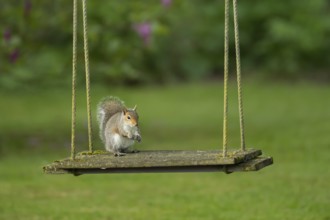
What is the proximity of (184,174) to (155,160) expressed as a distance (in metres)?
6.67

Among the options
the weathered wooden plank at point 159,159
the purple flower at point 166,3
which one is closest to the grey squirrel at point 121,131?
the weathered wooden plank at point 159,159

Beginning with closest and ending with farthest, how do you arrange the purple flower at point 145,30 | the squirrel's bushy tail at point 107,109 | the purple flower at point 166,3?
the squirrel's bushy tail at point 107,109, the purple flower at point 166,3, the purple flower at point 145,30

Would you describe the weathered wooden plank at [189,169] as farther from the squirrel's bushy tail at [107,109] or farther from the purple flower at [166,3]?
the purple flower at [166,3]

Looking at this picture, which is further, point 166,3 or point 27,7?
point 166,3

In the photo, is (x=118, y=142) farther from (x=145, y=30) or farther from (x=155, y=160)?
(x=145, y=30)

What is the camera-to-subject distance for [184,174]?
13320 mm

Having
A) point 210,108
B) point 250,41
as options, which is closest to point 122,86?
point 250,41

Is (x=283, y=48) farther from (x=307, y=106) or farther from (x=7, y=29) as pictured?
(x=7, y=29)

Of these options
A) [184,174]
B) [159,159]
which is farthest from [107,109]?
[184,174]

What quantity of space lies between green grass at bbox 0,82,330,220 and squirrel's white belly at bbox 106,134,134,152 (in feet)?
6.43

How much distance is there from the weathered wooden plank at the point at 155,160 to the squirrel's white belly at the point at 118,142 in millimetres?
360

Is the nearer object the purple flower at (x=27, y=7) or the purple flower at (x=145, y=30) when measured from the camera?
the purple flower at (x=27, y=7)

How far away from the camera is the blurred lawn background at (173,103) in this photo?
10.6m

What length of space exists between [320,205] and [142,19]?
584 cm
